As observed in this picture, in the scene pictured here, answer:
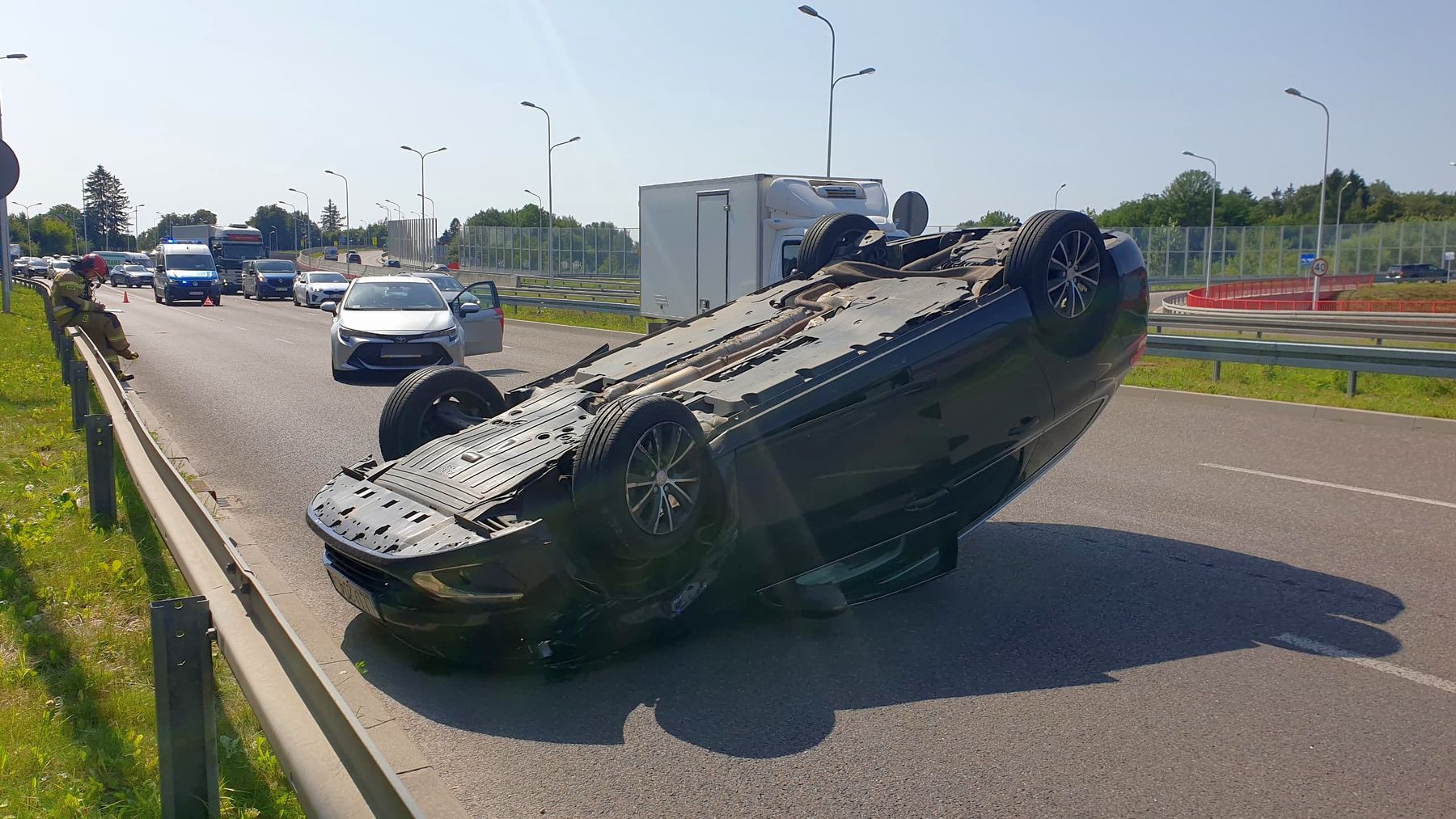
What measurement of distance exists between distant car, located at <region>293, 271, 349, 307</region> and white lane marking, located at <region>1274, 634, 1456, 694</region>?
1411 inches

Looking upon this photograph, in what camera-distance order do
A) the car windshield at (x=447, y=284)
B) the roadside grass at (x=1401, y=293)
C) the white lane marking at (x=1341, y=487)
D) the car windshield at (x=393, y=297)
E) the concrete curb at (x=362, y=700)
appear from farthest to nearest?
1. the roadside grass at (x=1401, y=293)
2. the car windshield at (x=447, y=284)
3. the car windshield at (x=393, y=297)
4. the white lane marking at (x=1341, y=487)
5. the concrete curb at (x=362, y=700)

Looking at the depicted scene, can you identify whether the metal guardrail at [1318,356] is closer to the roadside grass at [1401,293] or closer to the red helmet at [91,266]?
the red helmet at [91,266]

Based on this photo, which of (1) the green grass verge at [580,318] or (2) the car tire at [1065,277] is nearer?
(2) the car tire at [1065,277]

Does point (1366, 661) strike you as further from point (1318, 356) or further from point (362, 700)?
point (1318, 356)

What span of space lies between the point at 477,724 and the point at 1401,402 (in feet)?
Answer: 39.9

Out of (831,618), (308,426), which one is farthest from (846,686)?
(308,426)

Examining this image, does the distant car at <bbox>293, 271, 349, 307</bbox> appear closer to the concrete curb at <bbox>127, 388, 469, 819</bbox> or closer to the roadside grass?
the concrete curb at <bbox>127, 388, 469, 819</bbox>

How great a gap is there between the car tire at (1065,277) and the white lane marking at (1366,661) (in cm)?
188

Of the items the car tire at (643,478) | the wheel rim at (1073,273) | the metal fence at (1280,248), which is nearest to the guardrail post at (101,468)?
the car tire at (643,478)

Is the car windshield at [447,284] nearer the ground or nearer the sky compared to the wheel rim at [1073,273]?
nearer the ground

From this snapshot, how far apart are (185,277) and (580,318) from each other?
58.8 feet

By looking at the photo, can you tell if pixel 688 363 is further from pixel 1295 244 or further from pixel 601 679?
pixel 1295 244

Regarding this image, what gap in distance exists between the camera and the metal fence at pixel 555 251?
154 feet

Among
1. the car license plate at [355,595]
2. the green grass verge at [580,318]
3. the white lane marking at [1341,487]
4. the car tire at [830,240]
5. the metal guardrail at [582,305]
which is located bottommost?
the white lane marking at [1341,487]
